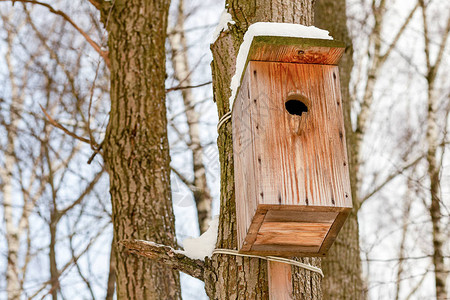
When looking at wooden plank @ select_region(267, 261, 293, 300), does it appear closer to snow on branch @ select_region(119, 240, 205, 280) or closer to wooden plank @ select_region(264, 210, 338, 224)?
wooden plank @ select_region(264, 210, 338, 224)

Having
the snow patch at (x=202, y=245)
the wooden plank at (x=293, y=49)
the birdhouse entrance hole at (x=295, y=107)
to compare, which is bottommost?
the snow patch at (x=202, y=245)

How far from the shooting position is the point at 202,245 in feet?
9.53

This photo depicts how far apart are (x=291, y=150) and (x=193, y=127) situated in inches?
217

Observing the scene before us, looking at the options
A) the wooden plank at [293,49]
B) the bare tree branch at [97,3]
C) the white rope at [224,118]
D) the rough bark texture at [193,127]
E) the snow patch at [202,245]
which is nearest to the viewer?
the wooden plank at [293,49]

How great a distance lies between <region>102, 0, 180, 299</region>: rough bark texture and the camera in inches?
161

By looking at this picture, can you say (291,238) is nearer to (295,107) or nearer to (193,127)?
(295,107)

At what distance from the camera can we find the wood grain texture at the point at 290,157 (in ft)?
7.55

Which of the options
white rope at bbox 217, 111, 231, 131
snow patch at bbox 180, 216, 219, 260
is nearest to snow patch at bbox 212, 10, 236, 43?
white rope at bbox 217, 111, 231, 131

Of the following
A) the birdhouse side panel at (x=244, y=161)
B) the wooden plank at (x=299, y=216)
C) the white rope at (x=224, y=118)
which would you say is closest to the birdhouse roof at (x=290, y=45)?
the birdhouse side panel at (x=244, y=161)

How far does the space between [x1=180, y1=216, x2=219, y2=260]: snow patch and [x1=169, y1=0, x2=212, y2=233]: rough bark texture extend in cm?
343

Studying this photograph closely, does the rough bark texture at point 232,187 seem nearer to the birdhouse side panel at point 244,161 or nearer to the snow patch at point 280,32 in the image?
the birdhouse side panel at point 244,161

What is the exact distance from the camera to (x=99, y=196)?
6.98 metres

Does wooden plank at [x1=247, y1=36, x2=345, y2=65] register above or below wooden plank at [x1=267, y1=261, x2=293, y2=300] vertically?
above

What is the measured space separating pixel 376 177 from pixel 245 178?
7.21 m
